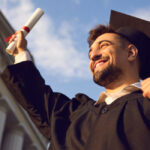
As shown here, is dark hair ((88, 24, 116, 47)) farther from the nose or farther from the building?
the building

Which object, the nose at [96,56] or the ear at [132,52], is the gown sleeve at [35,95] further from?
the ear at [132,52]

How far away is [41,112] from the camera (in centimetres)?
312

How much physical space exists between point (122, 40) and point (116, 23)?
2.15 feet

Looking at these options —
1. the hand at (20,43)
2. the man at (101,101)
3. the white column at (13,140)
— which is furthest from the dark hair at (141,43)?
the white column at (13,140)

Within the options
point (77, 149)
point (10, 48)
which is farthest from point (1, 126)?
point (77, 149)

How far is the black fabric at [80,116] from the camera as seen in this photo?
221cm

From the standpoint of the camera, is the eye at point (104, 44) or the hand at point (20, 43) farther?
the hand at point (20, 43)

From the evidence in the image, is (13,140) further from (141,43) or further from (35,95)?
(141,43)

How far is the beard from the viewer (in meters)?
2.96

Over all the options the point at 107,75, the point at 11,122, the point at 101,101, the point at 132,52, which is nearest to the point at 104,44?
the point at 132,52

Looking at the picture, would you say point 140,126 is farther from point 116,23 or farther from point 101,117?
point 116,23

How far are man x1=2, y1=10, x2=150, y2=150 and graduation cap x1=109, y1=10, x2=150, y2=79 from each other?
1cm

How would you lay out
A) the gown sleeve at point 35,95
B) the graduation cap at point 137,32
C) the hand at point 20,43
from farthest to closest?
1. the hand at point 20,43
2. the graduation cap at point 137,32
3. the gown sleeve at point 35,95

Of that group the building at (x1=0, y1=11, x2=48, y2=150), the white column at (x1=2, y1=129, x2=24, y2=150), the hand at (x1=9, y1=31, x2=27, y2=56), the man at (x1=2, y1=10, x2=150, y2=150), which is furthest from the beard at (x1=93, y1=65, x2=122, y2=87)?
the white column at (x1=2, y1=129, x2=24, y2=150)
